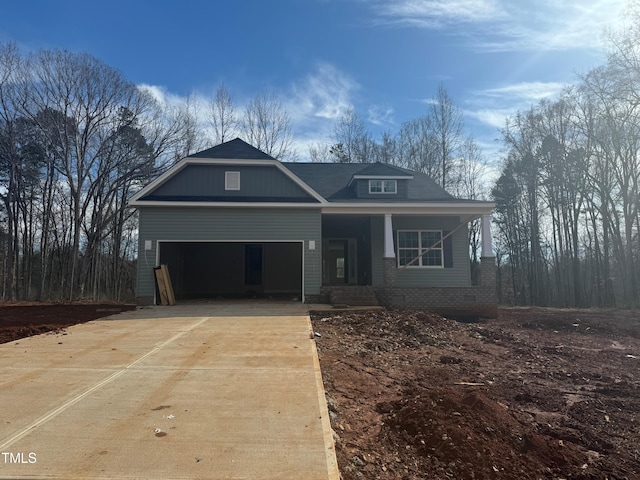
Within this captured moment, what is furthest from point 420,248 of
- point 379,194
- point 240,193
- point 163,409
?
point 163,409

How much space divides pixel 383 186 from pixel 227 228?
642cm

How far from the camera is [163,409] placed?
363cm

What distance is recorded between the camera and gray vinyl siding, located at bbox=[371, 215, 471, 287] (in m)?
14.9

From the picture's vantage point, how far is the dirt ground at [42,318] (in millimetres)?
7656

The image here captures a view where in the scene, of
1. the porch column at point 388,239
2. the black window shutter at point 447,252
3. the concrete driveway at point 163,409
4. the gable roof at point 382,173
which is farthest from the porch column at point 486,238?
the concrete driveway at point 163,409

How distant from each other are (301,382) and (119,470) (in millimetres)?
2263

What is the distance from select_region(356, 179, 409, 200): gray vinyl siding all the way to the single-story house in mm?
40

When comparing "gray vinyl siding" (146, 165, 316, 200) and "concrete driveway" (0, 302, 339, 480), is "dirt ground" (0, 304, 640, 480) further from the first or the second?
"gray vinyl siding" (146, 165, 316, 200)

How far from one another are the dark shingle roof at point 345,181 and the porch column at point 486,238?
168 centimetres

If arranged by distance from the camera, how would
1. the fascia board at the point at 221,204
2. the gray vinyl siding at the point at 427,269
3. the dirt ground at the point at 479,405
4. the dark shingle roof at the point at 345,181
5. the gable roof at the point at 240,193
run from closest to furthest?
the dirt ground at the point at 479,405, the fascia board at the point at 221,204, the gable roof at the point at 240,193, the gray vinyl siding at the point at 427,269, the dark shingle roof at the point at 345,181

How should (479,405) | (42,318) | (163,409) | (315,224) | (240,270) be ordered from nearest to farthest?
(163,409) → (479,405) → (42,318) → (315,224) → (240,270)

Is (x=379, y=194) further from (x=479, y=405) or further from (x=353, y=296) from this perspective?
(x=479, y=405)

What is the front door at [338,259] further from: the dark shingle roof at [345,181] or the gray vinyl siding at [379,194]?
the gray vinyl siding at [379,194]

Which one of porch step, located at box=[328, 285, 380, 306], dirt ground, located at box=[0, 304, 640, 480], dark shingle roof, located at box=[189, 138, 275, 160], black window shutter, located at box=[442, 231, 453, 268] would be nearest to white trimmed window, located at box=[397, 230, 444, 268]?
black window shutter, located at box=[442, 231, 453, 268]
